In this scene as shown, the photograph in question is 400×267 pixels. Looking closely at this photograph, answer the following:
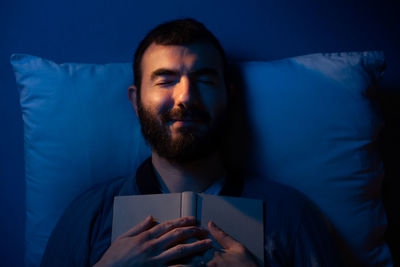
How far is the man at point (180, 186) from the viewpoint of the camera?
0.64m

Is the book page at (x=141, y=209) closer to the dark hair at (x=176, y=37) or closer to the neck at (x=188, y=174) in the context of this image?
the neck at (x=188, y=174)

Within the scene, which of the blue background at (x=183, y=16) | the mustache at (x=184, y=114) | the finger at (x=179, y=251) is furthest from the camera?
the blue background at (x=183, y=16)

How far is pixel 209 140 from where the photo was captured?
0.74 meters

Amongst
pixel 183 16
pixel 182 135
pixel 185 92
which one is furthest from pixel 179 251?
pixel 183 16

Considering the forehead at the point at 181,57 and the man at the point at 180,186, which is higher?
the forehead at the point at 181,57

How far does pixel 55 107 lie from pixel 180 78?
0.39 m

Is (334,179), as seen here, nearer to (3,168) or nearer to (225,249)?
(225,249)

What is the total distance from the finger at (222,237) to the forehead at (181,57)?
15.4 inches

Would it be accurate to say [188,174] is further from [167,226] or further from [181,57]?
[181,57]

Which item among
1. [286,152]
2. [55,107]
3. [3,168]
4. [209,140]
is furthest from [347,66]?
[3,168]

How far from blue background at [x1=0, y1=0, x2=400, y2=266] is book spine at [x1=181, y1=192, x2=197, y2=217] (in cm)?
56

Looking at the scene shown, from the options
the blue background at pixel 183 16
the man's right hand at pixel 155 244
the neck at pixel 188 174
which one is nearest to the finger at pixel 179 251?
the man's right hand at pixel 155 244

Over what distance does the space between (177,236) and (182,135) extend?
23cm

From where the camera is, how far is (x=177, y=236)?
0.63 m
